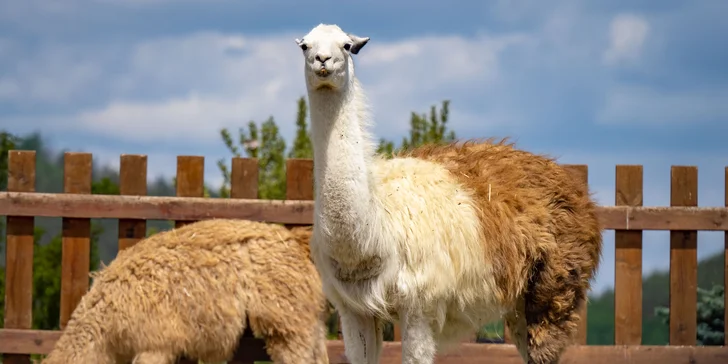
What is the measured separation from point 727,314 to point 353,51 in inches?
207

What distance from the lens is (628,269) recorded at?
8.81m

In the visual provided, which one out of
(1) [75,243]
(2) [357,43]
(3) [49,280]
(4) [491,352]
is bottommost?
(4) [491,352]

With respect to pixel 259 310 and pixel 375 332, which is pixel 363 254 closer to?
pixel 375 332

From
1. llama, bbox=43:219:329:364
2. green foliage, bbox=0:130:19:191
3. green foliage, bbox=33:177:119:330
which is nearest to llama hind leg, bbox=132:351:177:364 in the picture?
llama, bbox=43:219:329:364

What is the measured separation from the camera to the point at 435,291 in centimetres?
579

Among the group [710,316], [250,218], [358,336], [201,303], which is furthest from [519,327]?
[710,316]

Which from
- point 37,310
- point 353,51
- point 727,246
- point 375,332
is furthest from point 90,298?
point 727,246

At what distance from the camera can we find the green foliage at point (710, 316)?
393 inches

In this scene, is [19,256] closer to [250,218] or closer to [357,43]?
[250,218]

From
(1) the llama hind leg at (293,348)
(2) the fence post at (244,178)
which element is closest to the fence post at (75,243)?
(2) the fence post at (244,178)

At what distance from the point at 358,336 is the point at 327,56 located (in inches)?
69.2

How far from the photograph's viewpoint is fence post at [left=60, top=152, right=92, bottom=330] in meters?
8.66

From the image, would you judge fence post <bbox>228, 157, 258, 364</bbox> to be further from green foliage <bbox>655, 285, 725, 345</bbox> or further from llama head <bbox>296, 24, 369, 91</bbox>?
green foliage <bbox>655, 285, 725, 345</bbox>

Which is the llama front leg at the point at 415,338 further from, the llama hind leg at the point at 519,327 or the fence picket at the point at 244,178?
the fence picket at the point at 244,178
